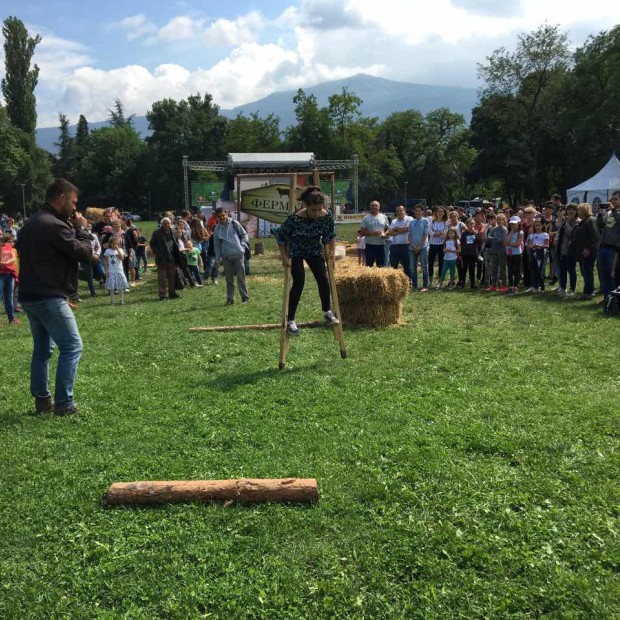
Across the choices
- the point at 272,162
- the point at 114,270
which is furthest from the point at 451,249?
the point at 272,162

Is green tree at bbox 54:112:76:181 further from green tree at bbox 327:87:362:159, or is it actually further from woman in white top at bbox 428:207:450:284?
woman in white top at bbox 428:207:450:284

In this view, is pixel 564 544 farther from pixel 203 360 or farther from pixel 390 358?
pixel 203 360

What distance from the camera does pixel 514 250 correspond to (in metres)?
13.6

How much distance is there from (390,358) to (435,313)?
3932 millimetres

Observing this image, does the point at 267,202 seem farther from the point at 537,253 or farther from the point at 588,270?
the point at 588,270

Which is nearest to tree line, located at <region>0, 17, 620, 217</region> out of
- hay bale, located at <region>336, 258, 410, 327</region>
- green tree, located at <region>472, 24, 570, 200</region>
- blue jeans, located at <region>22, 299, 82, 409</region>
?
green tree, located at <region>472, 24, 570, 200</region>

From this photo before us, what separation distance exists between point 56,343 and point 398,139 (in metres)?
88.3

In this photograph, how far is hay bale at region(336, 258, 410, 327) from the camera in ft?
32.1

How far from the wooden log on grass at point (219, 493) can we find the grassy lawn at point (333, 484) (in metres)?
0.08

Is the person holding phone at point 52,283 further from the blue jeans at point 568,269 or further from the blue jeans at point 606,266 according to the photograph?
the blue jeans at point 568,269

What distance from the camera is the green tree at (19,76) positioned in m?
78.1

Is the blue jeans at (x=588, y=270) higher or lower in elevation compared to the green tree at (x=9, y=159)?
lower

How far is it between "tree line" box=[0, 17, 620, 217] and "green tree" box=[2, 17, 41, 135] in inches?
5.6

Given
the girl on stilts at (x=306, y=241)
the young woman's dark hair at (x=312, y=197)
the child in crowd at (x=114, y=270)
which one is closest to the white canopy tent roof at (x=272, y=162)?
the child in crowd at (x=114, y=270)
